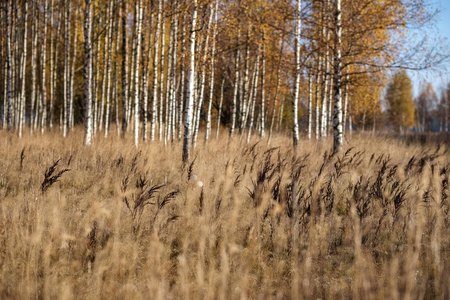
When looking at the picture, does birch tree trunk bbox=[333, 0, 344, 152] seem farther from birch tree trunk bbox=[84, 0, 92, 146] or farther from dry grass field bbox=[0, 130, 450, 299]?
birch tree trunk bbox=[84, 0, 92, 146]

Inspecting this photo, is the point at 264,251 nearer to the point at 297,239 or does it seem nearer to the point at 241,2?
the point at 297,239

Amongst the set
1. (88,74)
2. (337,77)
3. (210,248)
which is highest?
(337,77)

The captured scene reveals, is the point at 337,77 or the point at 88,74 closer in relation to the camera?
the point at 88,74

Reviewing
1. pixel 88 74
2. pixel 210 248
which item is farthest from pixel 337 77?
pixel 210 248

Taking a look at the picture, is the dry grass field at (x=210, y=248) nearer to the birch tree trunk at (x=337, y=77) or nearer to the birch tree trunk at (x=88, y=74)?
the birch tree trunk at (x=88, y=74)

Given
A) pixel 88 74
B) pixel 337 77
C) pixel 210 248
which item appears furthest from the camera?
pixel 337 77

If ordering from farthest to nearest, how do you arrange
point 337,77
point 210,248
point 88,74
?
1. point 337,77
2. point 88,74
3. point 210,248

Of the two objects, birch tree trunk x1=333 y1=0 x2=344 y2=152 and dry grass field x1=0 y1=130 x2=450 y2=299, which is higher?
birch tree trunk x1=333 y1=0 x2=344 y2=152

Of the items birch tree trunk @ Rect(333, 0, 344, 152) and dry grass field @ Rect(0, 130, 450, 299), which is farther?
birch tree trunk @ Rect(333, 0, 344, 152)

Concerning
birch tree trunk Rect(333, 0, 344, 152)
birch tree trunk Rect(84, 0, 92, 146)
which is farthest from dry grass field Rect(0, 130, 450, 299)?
birch tree trunk Rect(333, 0, 344, 152)

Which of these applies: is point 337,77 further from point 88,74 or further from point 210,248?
point 210,248

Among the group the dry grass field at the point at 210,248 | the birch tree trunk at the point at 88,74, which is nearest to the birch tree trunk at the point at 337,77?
the dry grass field at the point at 210,248

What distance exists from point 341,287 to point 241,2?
10157 millimetres

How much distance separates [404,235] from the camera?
141 inches
